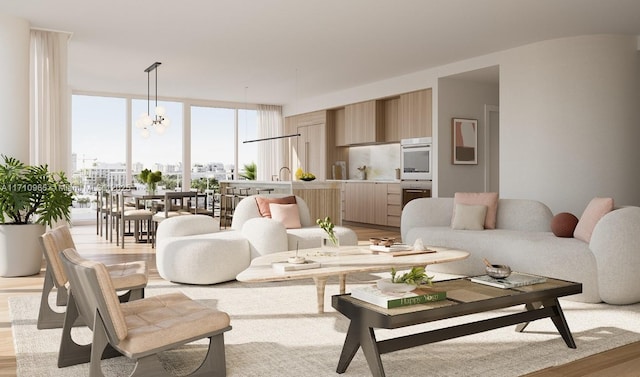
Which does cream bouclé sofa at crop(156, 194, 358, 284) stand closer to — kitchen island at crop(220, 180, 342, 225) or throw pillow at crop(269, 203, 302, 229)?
throw pillow at crop(269, 203, 302, 229)

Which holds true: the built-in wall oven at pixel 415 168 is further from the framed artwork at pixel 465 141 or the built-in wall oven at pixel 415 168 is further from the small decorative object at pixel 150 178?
the small decorative object at pixel 150 178

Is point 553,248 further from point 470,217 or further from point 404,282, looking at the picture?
point 404,282

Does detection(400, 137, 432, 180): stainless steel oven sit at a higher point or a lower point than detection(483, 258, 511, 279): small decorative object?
higher

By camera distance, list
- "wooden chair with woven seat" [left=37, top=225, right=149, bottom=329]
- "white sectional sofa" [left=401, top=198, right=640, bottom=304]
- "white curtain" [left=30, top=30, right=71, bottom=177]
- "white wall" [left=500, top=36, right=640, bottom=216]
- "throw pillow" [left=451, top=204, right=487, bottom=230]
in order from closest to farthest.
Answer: "wooden chair with woven seat" [left=37, top=225, right=149, bottom=329], "white sectional sofa" [left=401, top=198, right=640, bottom=304], "throw pillow" [left=451, top=204, right=487, bottom=230], "white curtain" [left=30, top=30, right=71, bottom=177], "white wall" [left=500, top=36, right=640, bottom=216]

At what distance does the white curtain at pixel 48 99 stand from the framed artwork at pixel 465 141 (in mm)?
5873

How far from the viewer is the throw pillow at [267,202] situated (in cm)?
579

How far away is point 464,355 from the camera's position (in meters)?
3.00

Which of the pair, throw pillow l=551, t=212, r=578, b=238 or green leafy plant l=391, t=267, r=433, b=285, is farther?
throw pillow l=551, t=212, r=578, b=238

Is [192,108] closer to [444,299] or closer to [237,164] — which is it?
[237,164]

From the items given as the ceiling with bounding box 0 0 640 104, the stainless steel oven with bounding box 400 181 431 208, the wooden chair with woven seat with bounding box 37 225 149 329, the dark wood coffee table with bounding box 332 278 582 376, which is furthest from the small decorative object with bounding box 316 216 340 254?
the stainless steel oven with bounding box 400 181 431 208

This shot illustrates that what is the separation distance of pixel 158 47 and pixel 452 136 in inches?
189

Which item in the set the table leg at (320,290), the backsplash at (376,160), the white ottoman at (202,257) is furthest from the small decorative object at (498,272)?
the backsplash at (376,160)

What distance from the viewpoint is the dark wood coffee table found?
8.32ft

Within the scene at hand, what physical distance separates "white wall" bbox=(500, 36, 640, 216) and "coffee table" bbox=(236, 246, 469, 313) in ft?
11.5
